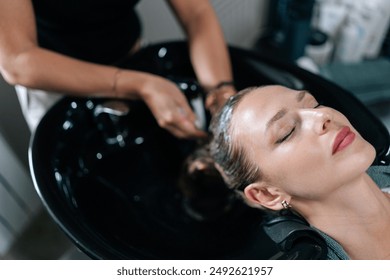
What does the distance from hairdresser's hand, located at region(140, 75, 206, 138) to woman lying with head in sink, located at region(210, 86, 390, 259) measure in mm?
168

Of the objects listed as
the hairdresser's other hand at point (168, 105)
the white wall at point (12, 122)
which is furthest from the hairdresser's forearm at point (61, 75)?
the white wall at point (12, 122)

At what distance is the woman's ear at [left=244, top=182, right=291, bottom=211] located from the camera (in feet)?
2.04

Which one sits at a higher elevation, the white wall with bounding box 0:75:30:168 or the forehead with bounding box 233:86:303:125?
the forehead with bounding box 233:86:303:125

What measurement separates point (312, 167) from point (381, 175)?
133mm

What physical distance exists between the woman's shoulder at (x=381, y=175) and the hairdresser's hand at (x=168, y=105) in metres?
0.35

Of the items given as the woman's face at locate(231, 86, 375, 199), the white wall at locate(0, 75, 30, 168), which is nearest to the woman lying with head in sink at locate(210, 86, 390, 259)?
the woman's face at locate(231, 86, 375, 199)

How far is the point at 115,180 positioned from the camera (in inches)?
34.7

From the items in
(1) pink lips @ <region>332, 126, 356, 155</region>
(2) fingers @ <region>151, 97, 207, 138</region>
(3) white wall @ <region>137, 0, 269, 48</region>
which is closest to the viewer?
(1) pink lips @ <region>332, 126, 356, 155</region>

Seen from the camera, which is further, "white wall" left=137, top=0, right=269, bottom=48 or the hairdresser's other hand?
"white wall" left=137, top=0, right=269, bottom=48

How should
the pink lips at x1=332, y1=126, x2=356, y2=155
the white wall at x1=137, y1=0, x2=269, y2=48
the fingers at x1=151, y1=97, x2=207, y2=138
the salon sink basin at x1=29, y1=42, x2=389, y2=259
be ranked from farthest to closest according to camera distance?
1. the white wall at x1=137, y1=0, x2=269, y2=48
2. the fingers at x1=151, y1=97, x2=207, y2=138
3. the salon sink basin at x1=29, y1=42, x2=389, y2=259
4. the pink lips at x1=332, y1=126, x2=356, y2=155

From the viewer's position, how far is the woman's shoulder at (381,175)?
60cm

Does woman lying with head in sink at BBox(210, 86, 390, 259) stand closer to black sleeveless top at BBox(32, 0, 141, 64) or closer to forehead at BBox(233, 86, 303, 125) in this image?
forehead at BBox(233, 86, 303, 125)
